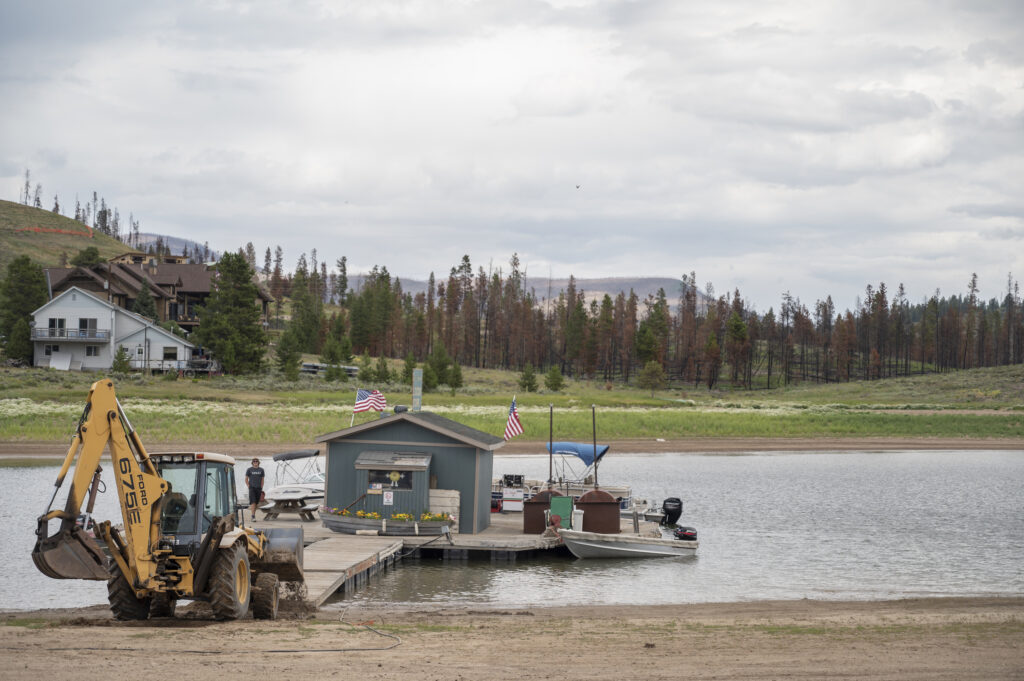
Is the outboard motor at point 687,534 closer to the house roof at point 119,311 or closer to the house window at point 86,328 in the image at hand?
the house roof at point 119,311

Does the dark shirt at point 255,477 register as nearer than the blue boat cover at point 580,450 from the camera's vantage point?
Yes

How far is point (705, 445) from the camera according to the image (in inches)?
2330

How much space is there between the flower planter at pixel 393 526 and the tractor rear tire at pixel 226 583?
10540 millimetres

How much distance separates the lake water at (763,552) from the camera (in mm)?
20438

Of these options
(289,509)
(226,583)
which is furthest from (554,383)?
(226,583)

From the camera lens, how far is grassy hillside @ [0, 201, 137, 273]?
489 ft

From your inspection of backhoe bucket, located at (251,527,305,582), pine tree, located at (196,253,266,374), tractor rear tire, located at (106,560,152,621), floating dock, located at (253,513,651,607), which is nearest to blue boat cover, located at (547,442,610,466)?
floating dock, located at (253,513,651,607)

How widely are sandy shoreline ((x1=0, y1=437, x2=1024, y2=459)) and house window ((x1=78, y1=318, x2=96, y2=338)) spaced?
31.2 m

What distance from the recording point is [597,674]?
38.7ft

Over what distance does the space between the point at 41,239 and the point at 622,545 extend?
166 m

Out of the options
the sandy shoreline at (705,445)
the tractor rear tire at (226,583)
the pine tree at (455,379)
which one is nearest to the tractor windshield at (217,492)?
the tractor rear tire at (226,583)

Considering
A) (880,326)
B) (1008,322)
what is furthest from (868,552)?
(1008,322)

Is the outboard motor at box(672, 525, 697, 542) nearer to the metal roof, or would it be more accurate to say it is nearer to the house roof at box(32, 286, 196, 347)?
the metal roof

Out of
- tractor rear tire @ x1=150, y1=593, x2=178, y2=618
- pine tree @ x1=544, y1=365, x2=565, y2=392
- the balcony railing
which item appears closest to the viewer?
tractor rear tire @ x1=150, y1=593, x2=178, y2=618
